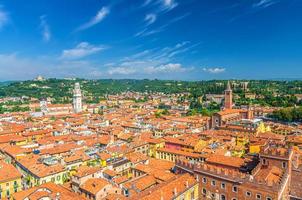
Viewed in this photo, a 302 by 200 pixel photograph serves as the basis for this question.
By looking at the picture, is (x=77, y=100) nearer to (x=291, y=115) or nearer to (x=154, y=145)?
(x=154, y=145)

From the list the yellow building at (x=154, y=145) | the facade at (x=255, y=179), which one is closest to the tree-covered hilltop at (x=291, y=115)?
the yellow building at (x=154, y=145)

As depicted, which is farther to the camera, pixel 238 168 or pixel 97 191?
pixel 238 168

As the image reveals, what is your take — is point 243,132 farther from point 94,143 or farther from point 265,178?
point 265,178

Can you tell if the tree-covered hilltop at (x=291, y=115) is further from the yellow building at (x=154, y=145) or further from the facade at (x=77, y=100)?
the facade at (x=77, y=100)

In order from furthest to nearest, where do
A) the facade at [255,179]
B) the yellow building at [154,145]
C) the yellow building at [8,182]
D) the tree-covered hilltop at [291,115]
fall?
the tree-covered hilltop at [291,115], the yellow building at [154,145], the yellow building at [8,182], the facade at [255,179]

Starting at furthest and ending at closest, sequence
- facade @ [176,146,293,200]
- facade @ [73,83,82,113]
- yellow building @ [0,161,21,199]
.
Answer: facade @ [73,83,82,113] → yellow building @ [0,161,21,199] → facade @ [176,146,293,200]

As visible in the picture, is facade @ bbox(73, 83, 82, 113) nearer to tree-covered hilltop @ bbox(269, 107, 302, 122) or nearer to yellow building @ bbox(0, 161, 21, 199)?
tree-covered hilltop @ bbox(269, 107, 302, 122)

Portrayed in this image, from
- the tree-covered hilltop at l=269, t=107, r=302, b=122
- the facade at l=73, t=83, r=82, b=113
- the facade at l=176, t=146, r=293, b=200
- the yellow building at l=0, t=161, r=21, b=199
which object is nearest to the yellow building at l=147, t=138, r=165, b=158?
the facade at l=176, t=146, r=293, b=200

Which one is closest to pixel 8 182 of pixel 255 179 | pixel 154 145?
pixel 154 145

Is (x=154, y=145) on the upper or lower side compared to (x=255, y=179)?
lower

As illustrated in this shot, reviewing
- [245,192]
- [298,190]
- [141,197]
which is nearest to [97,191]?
[141,197]

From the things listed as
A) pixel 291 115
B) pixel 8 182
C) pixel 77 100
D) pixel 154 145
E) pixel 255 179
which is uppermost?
pixel 77 100
